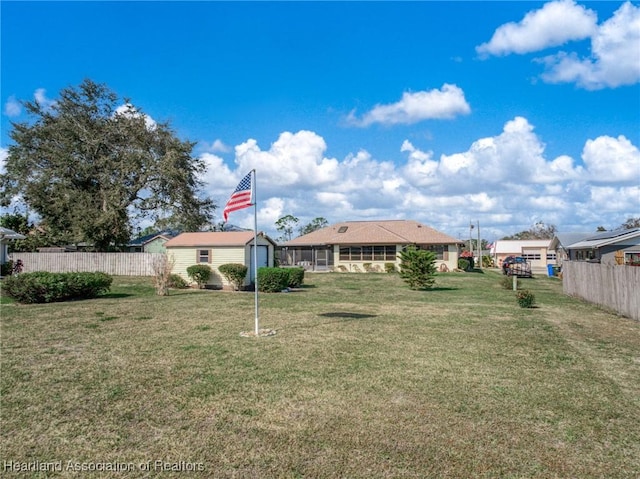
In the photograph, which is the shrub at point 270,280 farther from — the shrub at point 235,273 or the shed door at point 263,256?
the shed door at point 263,256

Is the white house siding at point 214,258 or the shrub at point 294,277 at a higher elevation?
the white house siding at point 214,258

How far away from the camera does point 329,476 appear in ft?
11.9

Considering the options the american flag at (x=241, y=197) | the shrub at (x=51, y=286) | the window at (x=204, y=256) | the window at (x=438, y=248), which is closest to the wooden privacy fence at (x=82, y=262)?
the window at (x=204, y=256)

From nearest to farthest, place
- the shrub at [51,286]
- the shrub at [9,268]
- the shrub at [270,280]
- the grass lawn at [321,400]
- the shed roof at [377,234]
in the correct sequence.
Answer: the grass lawn at [321,400] → the shrub at [51,286] → the shrub at [270,280] → the shrub at [9,268] → the shed roof at [377,234]

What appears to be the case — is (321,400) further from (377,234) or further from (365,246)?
(377,234)

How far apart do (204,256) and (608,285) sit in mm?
16552

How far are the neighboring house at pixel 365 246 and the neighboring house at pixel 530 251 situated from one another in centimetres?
2083

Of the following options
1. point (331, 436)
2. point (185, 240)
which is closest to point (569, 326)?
point (331, 436)

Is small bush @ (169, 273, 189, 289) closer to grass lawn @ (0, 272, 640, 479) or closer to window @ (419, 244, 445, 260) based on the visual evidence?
grass lawn @ (0, 272, 640, 479)

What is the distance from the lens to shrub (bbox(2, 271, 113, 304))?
14039 millimetres

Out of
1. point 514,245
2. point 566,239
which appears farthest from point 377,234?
point 514,245

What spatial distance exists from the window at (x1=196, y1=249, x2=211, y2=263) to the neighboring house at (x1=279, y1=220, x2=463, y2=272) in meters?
16.7

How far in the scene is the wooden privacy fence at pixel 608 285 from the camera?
11.9 meters

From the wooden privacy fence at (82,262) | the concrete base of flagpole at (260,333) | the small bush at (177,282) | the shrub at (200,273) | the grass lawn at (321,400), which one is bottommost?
the grass lawn at (321,400)
